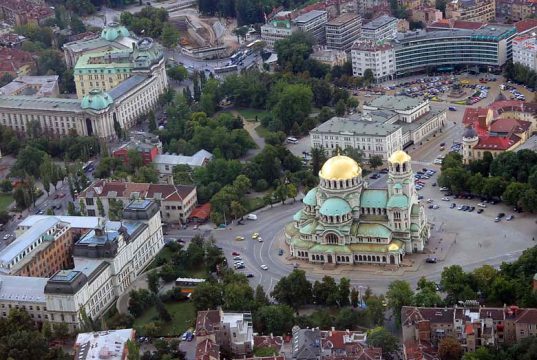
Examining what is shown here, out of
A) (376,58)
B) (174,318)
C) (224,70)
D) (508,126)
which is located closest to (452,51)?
(376,58)

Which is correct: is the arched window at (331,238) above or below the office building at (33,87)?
below

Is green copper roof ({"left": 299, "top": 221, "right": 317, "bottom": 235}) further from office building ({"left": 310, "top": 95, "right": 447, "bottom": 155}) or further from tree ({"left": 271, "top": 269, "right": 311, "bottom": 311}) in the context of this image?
office building ({"left": 310, "top": 95, "right": 447, "bottom": 155})

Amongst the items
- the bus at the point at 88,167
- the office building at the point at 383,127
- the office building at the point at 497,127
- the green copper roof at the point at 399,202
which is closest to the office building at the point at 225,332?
the green copper roof at the point at 399,202

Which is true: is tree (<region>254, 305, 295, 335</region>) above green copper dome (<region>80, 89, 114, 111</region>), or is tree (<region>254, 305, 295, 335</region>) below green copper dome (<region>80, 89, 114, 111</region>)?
below

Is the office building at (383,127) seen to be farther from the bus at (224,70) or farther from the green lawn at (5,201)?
the green lawn at (5,201)

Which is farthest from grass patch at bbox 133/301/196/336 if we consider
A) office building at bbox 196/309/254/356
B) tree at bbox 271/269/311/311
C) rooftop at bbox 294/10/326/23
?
rooftop at bbox 294/10/326/23

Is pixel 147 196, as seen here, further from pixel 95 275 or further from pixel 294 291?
pixel 294 291
